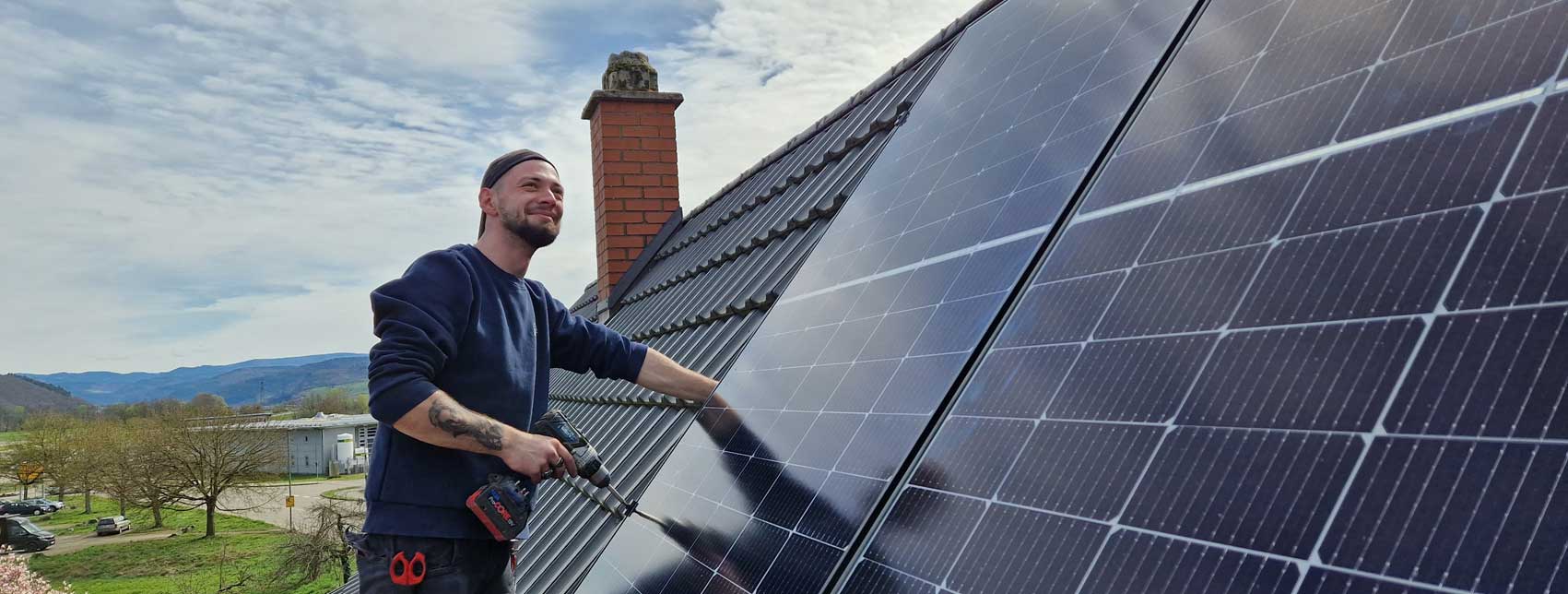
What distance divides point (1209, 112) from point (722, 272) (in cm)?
543

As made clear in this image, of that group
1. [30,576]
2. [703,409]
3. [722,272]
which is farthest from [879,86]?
[30,576]

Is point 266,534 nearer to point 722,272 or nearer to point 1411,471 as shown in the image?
point 722,272

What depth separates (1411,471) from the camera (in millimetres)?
1792

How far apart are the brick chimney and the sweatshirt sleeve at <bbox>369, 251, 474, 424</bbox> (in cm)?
827

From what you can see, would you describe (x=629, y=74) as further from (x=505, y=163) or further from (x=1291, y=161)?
(x=1291, y=161)

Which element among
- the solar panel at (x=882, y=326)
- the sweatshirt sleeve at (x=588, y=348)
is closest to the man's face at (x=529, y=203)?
the sweatshirt sleeve at (x=588, y=348)

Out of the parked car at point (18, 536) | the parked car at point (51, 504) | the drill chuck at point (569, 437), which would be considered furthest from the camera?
the parked car at point (51, 504)

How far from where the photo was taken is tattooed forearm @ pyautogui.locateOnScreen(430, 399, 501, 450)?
3.66 meters

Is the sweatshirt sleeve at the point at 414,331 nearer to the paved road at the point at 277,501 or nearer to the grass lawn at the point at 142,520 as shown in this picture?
the paved road at the point at 277,501

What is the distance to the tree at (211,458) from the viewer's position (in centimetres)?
6059

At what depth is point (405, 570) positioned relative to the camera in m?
3.74

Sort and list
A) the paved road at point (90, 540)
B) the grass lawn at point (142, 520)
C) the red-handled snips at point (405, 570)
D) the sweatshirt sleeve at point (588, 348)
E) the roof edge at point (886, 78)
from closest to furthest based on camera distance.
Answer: the red-handled snips at point (405, 570)
the sweatshirt sleeve at point (588, 348)
the roof edge at point (886, 78)
the paved road at point (90, 540)
the grass lawn at point (142, 520)

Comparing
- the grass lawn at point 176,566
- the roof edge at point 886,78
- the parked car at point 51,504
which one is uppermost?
the roof edge at point 886,78

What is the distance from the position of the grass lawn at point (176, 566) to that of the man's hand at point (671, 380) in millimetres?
50893
